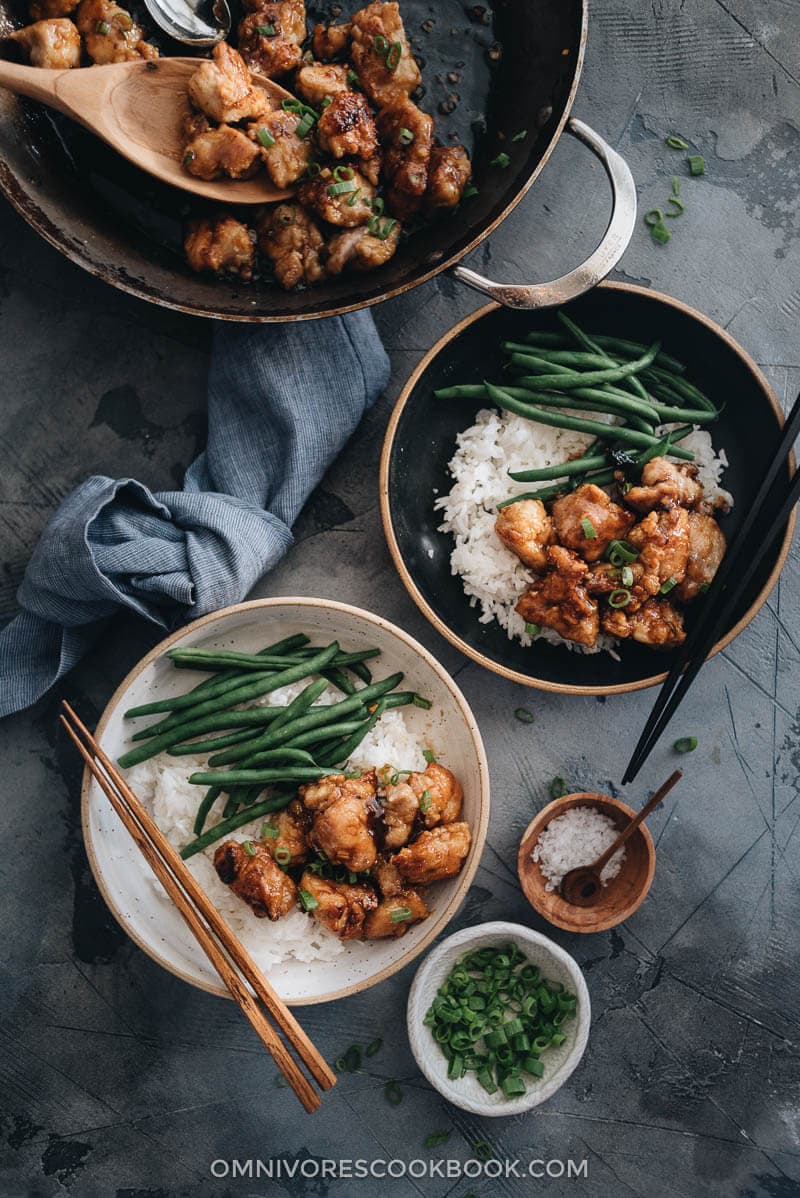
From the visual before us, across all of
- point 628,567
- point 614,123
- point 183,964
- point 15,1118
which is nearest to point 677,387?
point 628,567

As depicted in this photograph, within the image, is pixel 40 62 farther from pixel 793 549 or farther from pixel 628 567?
pixel 793 549

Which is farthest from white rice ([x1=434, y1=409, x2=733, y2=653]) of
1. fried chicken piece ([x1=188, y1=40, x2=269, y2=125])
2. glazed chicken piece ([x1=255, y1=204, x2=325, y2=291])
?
fried chicken piece ([x1=188, y1=40, x2=269, y2=125])

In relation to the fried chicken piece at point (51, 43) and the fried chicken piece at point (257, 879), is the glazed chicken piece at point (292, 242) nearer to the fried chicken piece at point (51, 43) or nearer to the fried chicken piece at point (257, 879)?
the fried chicken piece at point (51, 43)

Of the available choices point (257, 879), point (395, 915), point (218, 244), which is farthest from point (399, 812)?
point (218, 244)

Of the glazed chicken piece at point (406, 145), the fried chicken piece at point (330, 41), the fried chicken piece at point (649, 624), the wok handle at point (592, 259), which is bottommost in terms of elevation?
the fried chicken piece at point (649, 624)

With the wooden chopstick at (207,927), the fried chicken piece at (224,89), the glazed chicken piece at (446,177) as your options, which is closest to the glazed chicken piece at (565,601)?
the glazed chicken piece at (446,177)

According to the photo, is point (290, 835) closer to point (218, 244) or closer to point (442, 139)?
point (218, 244)
